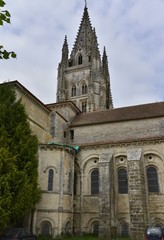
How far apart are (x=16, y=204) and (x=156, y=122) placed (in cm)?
1450

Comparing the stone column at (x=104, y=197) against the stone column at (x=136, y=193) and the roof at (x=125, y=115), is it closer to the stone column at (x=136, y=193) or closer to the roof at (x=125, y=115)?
A: the stone column at (x=136, y=193)

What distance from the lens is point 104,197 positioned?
59.4 feet

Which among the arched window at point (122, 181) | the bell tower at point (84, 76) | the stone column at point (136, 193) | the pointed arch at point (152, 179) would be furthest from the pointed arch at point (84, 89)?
the pointed arch at point (152, 179)

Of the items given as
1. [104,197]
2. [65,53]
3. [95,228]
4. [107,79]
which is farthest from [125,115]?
[65,53]

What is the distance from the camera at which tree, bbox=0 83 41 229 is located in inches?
506

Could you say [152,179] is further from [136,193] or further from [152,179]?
[136,193]

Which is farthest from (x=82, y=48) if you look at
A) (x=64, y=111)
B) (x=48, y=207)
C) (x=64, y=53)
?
(x=48, y=207)

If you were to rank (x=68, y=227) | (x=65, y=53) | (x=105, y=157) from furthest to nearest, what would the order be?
(x=65, y=53) → (x=105, y=157) → (x=68, y=227)

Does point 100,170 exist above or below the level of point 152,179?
above

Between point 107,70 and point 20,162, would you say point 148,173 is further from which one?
point 107,70

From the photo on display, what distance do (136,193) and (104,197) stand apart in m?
2.48

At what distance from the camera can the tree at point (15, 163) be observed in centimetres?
1284

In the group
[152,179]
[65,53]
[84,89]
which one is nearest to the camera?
[152,179]

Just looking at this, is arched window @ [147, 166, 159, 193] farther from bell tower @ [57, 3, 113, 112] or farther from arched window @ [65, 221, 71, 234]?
bell tower @ [57, 3, 113, 112]
